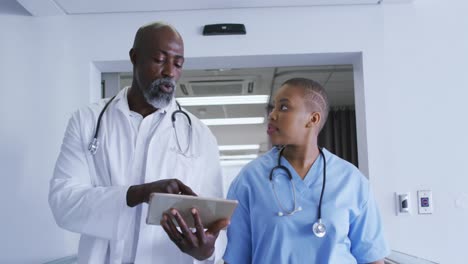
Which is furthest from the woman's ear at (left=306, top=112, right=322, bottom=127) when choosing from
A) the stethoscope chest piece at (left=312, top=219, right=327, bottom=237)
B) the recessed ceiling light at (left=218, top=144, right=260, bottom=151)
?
the recessed ceiling light at (left=218, top=144, right=260, bottom=151)

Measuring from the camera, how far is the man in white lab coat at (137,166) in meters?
1.26

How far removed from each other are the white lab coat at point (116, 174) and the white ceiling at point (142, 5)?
3.78 ft

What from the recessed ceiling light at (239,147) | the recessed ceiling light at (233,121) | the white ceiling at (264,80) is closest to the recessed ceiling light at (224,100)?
the white ceiling at (264,80)

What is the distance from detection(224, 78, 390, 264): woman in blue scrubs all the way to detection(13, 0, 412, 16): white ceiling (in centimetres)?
121

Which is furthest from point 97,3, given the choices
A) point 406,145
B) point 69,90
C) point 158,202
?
point 406,145

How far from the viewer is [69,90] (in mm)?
2568

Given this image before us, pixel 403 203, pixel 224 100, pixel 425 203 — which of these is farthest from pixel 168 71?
pixel 224 100

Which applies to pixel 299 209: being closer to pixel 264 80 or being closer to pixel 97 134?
pixel 97 134

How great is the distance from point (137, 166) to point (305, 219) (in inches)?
21.3

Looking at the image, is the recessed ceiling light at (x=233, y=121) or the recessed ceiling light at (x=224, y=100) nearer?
the recessed ceiling light at (x=224, y=100)

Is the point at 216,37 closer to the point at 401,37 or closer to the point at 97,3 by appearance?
the point at 97,3

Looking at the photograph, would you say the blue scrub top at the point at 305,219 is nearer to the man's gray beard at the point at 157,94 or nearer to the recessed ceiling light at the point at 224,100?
the man's gray beard at the point at 157,94

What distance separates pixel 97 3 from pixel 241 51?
33.4 inches

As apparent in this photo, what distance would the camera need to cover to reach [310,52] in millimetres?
2549
